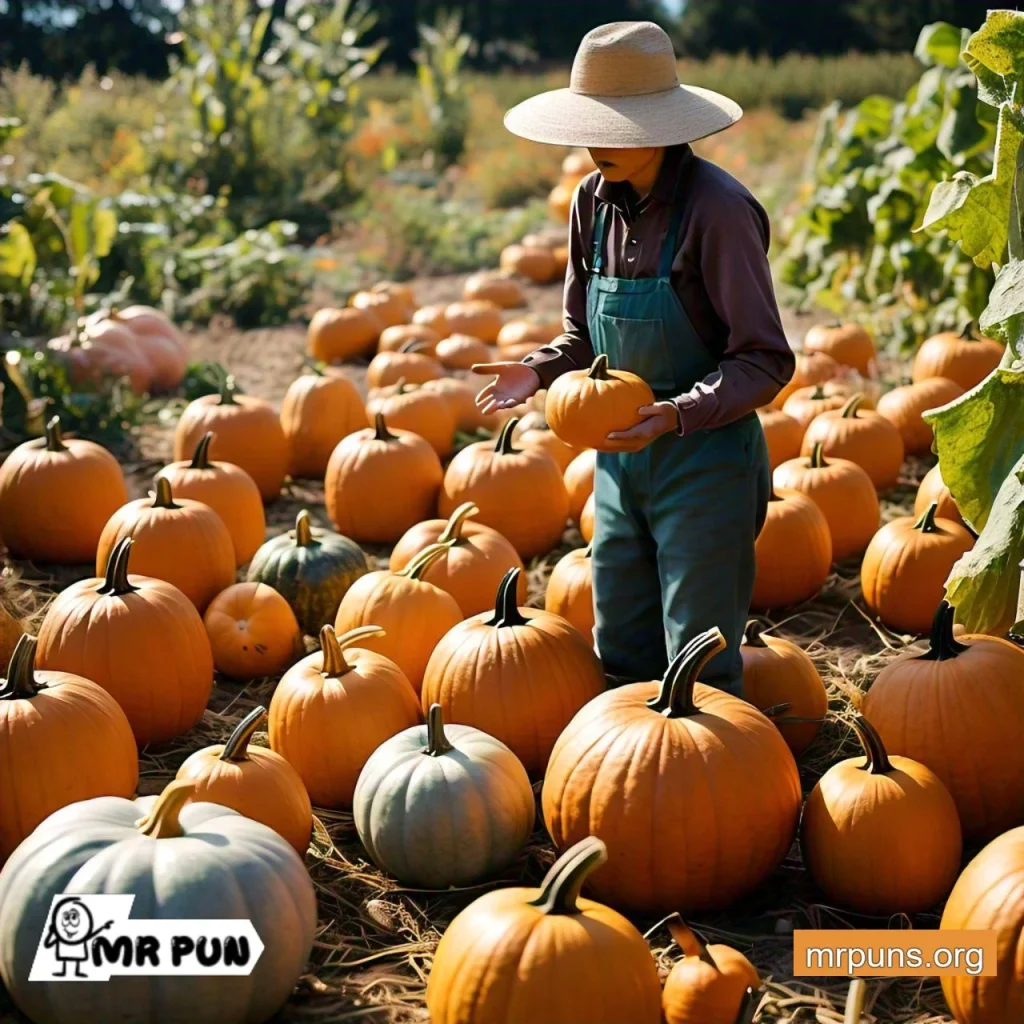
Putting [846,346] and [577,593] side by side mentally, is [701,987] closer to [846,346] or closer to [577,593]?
[577,593]

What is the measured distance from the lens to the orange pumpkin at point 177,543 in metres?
4.91

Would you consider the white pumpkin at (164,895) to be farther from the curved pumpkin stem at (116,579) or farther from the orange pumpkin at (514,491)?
the orange pumpkin at (514,491)

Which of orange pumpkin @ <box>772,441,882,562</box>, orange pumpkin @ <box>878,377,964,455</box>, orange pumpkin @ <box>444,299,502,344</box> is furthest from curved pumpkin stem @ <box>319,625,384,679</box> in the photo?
orange pumpkin @ <box>444,299,502,344</box>

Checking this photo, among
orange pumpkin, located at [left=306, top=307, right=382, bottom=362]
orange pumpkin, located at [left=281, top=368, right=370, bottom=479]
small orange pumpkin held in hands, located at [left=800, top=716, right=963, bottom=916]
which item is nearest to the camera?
small orange pumpkin held in hands, located at [left=800, top=716, right=963, bottom=916]

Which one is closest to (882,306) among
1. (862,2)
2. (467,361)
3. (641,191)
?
(467,361)

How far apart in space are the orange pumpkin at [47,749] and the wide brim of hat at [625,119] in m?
1.95

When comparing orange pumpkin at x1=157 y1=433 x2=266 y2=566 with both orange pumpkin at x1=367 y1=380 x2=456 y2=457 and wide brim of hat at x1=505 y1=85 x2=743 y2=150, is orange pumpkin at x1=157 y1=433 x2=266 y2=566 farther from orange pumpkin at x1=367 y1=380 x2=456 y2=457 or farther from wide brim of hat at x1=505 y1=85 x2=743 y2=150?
wide brim of hat at x1=505 y1=85 x2=743 y2=150

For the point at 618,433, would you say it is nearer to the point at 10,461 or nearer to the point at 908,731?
the point at 908,731

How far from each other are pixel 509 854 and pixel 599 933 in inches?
31.5

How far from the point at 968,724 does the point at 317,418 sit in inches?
153

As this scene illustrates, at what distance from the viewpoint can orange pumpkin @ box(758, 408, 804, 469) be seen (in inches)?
243

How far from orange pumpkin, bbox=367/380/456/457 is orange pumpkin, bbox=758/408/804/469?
61.0 inches

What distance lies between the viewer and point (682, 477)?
157 inches

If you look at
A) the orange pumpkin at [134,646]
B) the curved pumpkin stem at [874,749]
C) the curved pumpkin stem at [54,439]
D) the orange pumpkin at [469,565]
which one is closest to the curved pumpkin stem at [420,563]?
the orange pumpkin at [469,565]
